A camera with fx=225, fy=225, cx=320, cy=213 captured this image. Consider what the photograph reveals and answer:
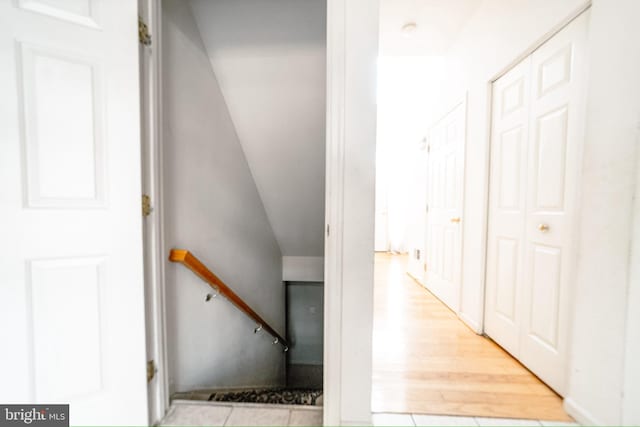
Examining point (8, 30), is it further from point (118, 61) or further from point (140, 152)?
point (140, 152)

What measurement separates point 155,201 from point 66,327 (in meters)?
0.63

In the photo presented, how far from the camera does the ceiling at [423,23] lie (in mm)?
1878

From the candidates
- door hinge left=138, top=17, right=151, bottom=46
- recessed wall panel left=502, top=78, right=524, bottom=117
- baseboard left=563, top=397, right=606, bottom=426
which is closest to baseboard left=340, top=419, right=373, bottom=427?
baseboard left=563, top=397, right=606, bottom=426

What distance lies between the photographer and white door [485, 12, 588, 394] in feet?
4.18

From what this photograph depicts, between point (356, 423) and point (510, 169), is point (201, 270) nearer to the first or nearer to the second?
point (356, 423)

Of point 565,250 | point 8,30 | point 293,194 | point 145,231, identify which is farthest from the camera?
point 293,194

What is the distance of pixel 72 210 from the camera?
948mm

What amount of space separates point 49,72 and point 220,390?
203 cm

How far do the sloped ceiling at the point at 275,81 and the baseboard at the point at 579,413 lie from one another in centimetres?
198

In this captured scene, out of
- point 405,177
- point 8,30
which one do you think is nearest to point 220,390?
point 8,30

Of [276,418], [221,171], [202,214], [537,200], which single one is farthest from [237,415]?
[537,200]

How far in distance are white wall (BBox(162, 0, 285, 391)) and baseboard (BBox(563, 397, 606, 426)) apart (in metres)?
2.08

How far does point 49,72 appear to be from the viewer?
0.91 meters

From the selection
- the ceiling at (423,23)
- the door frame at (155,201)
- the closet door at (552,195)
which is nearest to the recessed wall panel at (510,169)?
the closet door at (552,195)
